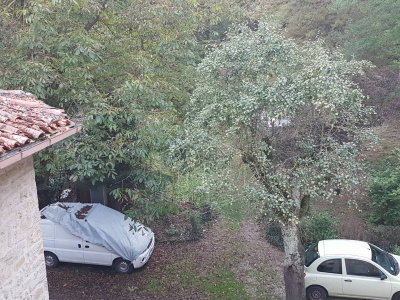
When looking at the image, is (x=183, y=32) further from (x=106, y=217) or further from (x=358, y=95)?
(x=106, y=217)

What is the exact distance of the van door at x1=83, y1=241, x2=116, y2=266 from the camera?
1003 cm

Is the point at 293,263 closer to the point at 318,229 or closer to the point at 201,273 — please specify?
the point at 201,273

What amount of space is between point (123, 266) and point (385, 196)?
8530 mm

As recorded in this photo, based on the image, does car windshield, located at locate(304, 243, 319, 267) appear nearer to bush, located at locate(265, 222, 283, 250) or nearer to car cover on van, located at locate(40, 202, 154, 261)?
bush, located at locate(265, 222, 283, 250)

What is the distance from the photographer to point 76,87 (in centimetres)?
770

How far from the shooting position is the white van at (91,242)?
9.94 metres

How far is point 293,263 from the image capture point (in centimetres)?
807

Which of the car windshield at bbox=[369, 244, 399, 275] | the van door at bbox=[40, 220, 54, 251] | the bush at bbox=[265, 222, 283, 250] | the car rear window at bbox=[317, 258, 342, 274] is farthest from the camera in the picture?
the bush at bbox=[265, 222, 283, 250]

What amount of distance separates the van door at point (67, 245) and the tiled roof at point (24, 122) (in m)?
5.75

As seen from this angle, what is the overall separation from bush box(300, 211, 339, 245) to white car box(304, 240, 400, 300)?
2.17m

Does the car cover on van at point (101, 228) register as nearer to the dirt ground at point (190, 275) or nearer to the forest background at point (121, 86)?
the dirt ground at point (190, 275)

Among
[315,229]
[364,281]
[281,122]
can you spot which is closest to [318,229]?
[315,229]

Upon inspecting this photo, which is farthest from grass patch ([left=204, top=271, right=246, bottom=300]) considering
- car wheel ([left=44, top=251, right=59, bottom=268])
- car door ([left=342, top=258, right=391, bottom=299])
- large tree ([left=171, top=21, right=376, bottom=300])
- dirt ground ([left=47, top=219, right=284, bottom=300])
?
car wheel ([left=44, top=251, right=59, bottom=268])

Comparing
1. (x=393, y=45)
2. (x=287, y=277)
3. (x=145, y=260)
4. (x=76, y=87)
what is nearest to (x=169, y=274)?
(x=145, y=260)
